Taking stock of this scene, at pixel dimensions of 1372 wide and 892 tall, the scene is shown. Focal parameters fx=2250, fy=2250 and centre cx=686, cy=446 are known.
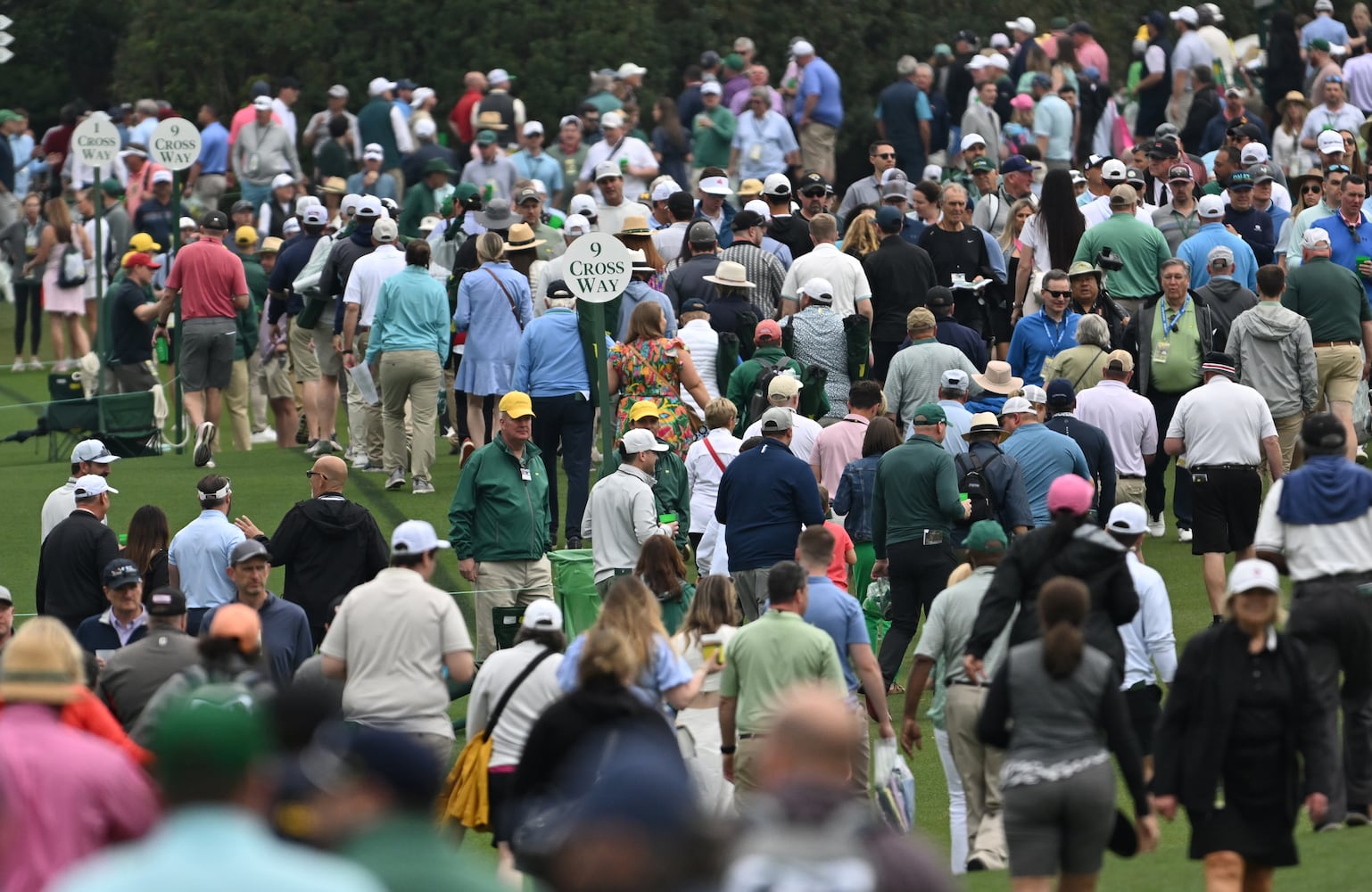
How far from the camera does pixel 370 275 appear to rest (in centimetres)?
1828

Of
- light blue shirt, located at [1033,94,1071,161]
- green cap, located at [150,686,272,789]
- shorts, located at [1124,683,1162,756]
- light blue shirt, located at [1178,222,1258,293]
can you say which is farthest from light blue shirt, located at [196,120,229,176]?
green cap, located at [150,686,272,789]

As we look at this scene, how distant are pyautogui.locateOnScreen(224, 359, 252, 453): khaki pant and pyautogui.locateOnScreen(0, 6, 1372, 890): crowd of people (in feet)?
0.10

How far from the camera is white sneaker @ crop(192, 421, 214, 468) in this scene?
58.5 ft

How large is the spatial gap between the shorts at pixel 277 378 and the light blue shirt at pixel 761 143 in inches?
273

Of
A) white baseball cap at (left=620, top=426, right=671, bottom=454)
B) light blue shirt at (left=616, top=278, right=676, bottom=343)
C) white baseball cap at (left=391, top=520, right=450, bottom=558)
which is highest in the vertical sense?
light blue shirt at (left=616, top=278, right=676, bottom=343)

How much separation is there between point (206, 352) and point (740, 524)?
319 inches

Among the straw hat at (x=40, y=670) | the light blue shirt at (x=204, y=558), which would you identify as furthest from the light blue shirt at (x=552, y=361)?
the straw hat at (x=40, y=670)

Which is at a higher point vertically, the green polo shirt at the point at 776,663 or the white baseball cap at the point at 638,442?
the white baseball cap at the point at 638,442

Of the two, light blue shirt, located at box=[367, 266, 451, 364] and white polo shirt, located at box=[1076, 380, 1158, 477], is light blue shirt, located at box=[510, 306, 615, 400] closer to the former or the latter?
light blue shirt, located at box=[367, 266, 451, 364]

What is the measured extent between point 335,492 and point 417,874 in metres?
7.71

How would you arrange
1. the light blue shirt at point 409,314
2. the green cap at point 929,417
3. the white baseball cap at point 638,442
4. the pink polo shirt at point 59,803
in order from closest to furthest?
1. the pink polo shirt at point 59,803
2. the green cap at point 929,417
3. the white baseball cap at point 638,442
4. the light blue shirt at point 409,314

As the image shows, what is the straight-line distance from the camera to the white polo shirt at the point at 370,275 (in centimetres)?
1827

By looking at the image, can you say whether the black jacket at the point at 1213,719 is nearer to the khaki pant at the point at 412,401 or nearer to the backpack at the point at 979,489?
the backpack at the point at 979,489

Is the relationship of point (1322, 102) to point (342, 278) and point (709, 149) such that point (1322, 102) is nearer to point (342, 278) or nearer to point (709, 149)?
point (709, 149)
